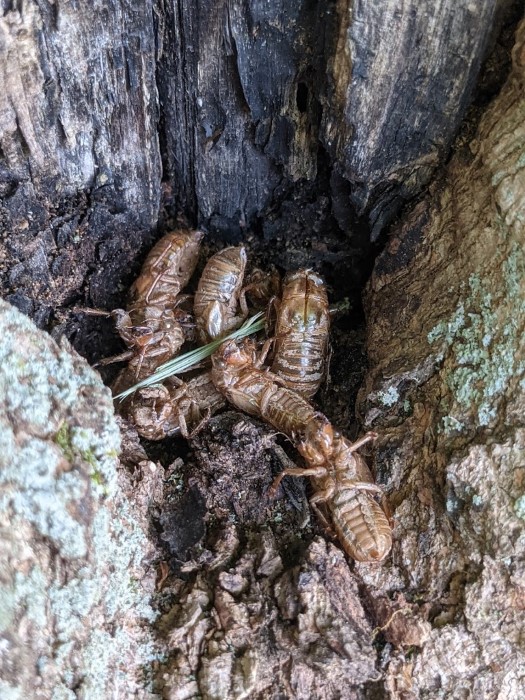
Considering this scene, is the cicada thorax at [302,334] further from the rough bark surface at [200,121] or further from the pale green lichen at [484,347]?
the pale green lichen at [484,347]

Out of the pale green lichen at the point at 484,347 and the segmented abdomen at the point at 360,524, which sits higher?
the pale green lichen at the point at 484,347

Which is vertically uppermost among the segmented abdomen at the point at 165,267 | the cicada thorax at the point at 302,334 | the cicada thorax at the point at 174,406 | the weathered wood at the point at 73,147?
the weathered wood at the point at 73,147

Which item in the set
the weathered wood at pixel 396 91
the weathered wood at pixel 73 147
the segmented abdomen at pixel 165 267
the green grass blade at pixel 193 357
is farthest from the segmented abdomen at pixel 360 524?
the weathered wood at pixel 73 147

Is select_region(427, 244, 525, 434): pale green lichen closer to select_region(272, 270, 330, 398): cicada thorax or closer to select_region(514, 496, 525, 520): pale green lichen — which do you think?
select_region(514, 496, 525, 520): pale green lichen

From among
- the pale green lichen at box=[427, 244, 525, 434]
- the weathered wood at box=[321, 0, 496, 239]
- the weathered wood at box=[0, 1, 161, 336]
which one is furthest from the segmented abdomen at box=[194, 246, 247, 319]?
the pale green lichen at box=[427, 244, 525, 434]

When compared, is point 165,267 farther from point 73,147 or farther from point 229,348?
point 73,147
